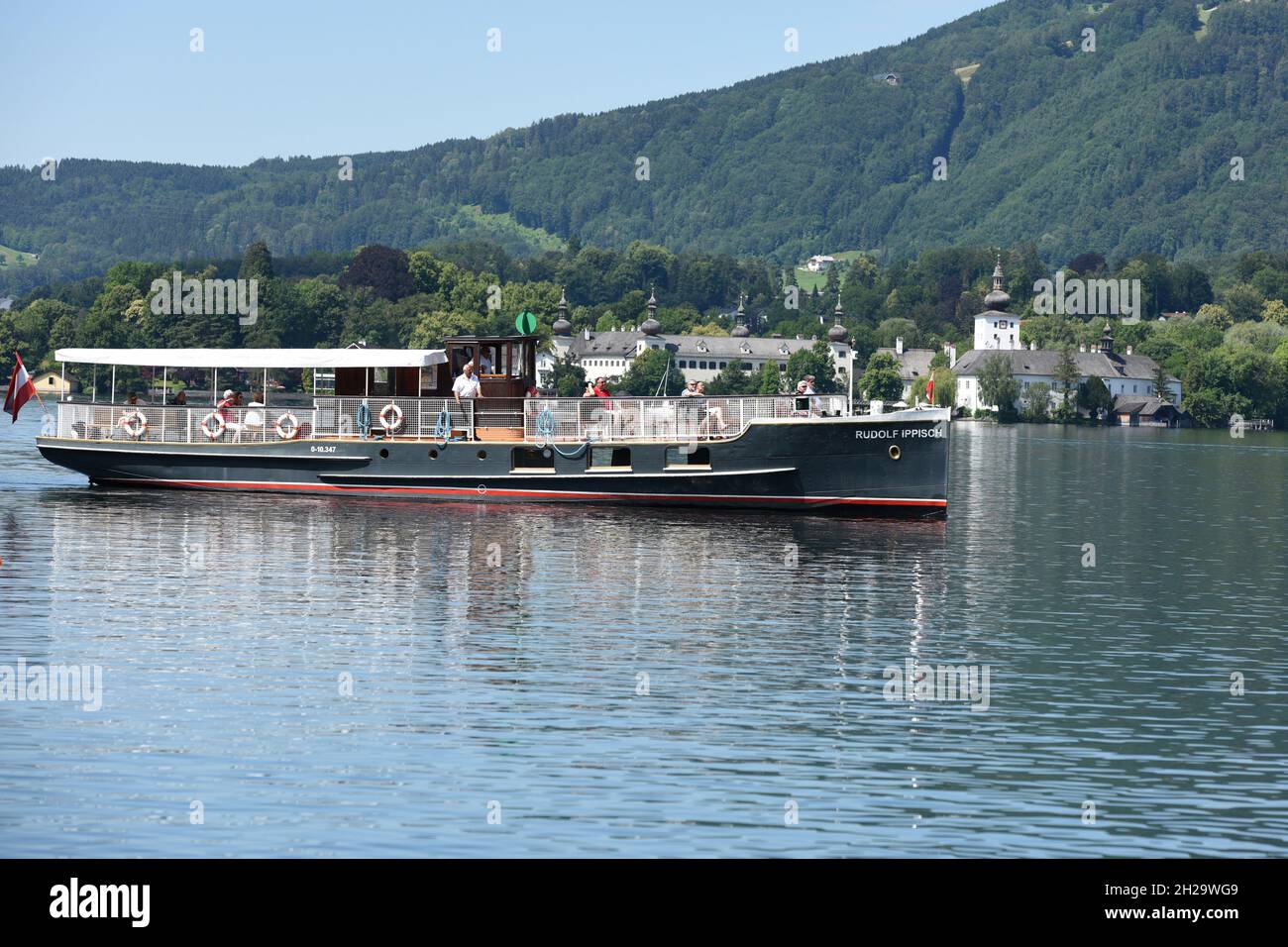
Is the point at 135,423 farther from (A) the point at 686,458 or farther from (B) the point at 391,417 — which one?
(A) the point at 686,458

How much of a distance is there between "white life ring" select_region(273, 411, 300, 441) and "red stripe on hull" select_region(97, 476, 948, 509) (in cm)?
179

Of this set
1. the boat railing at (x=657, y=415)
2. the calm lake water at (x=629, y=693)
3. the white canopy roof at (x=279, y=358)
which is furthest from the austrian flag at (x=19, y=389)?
the boat railing at (x=657, y=415)

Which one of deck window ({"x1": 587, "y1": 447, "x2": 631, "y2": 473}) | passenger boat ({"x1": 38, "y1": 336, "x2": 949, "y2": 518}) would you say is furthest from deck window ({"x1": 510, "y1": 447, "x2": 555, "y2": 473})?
deck window ({"x1": 587, "y1": 447, "x2": 631, "y2": 473})

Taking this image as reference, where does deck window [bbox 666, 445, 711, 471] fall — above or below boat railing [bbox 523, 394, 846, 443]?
below

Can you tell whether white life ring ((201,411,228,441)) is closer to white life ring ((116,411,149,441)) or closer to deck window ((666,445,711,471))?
white life ring ((116,411,149,441))

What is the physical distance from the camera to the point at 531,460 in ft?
194

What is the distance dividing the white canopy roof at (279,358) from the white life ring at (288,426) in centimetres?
187

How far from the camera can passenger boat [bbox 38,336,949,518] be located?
54.4 meters

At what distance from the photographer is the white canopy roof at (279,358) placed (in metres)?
→ 59.3

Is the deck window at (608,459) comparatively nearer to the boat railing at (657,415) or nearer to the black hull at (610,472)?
the black hull at (610,472)

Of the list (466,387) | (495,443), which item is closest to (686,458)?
(495,443)

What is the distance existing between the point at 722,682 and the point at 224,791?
9.40 meters
